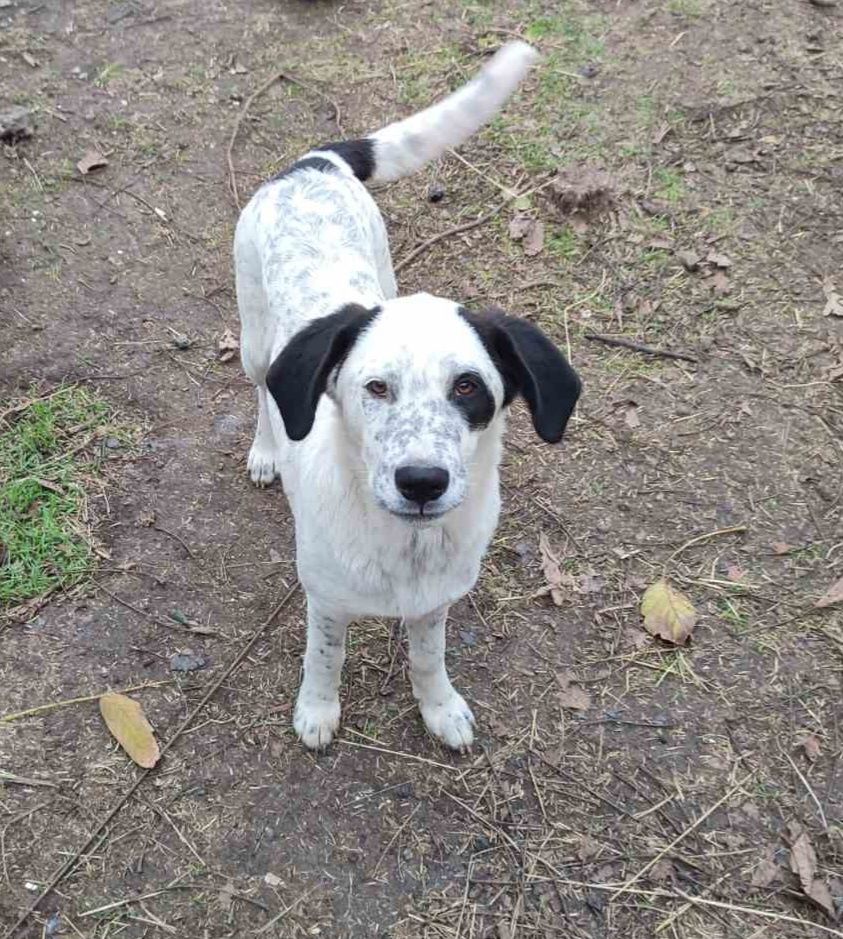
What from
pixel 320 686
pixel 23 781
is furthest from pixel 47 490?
pixel 320 686

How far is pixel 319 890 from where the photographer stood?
295cm

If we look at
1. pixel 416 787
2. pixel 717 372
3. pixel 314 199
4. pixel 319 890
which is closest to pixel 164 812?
pixel 319 890

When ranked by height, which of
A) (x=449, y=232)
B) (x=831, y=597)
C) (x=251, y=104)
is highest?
(x=251, y=104)

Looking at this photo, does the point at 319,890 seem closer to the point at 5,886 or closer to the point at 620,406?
the point at 5,886

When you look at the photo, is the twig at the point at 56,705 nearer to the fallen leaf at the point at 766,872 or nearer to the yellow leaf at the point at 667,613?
the yellow leaf at the point at 667,613

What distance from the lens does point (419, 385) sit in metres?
2.32

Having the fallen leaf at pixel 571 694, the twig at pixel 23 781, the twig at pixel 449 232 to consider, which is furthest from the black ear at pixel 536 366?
the twig at pixel 449 232

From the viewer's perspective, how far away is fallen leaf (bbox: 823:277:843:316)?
4.73 metres

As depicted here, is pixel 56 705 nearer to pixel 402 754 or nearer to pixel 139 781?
pixel 139 781

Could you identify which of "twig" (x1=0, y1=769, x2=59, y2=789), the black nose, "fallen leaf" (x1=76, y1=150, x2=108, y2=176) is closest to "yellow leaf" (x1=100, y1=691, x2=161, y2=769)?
"twig" (x1=0, y1=769, x2=59, y2=789)

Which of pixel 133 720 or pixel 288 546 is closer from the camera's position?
pixel 133 720

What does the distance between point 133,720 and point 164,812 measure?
0.38 m

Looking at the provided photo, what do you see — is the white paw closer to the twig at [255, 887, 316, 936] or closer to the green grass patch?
the green grass patch

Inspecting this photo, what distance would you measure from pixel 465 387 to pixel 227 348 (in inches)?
105
